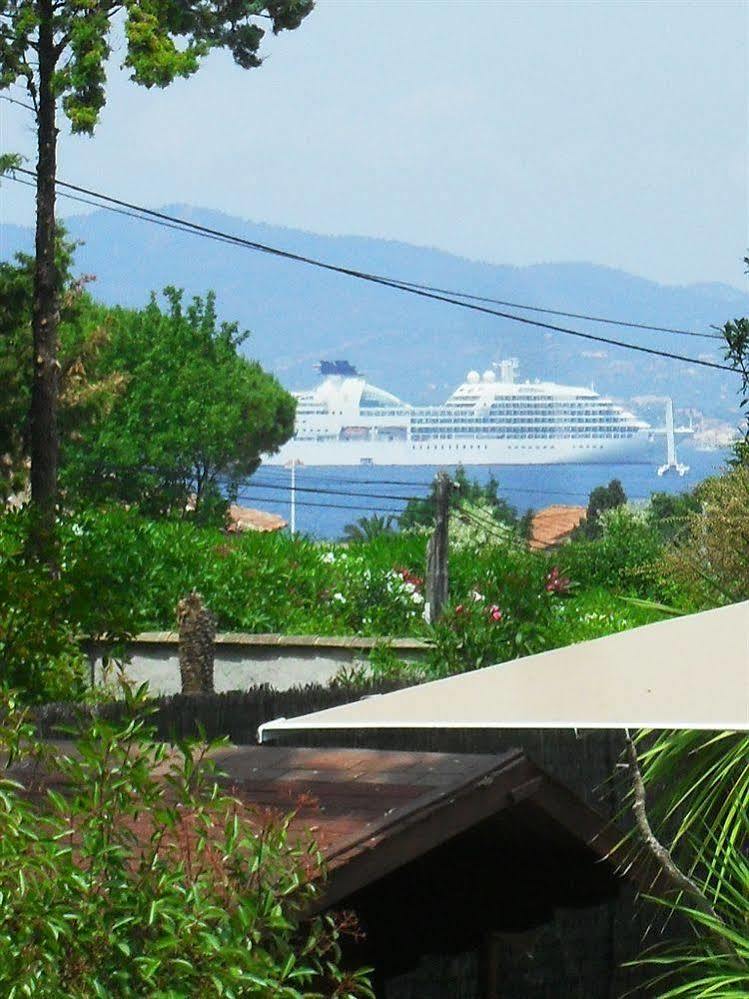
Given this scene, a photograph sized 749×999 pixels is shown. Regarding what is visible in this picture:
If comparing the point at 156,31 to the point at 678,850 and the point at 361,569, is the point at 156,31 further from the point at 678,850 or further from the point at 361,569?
the point at 678,850

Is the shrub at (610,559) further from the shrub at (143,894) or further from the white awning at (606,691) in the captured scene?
the shrub at (143,894)

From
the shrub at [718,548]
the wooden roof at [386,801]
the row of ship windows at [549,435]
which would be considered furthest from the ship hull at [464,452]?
the wooden roof at [386,801]

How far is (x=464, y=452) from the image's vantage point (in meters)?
189

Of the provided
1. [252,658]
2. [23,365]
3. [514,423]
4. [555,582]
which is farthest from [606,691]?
[514,423]

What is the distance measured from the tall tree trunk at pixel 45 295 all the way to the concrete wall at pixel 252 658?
412cm

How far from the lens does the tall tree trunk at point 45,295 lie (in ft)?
62.7

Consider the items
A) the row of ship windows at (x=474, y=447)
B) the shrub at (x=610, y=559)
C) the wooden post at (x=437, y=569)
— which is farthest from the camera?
the row of ship windows at (x=474, y=447)

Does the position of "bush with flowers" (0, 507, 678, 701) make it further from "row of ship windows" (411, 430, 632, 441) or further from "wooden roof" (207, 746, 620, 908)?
"row of ship windows" (411, 430, 632, 441)

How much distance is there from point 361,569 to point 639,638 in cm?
1440

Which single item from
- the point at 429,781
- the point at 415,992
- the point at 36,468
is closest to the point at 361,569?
the point at 36,468

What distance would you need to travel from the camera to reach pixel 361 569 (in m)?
18.9

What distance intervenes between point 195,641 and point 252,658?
4.65 meters

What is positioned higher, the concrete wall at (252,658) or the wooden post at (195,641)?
the wooden post at (195,641)

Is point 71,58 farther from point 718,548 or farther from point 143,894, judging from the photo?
point 143,894
